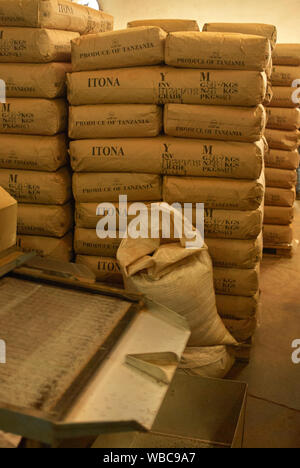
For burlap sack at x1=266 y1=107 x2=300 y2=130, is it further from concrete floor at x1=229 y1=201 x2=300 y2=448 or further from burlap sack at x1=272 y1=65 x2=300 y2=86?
concrete floor at x1=229 y1=201 x2=300 y2=448

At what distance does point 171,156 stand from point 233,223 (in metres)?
0.46

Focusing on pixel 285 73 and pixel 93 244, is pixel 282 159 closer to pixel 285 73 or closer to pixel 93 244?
pixel 285 73

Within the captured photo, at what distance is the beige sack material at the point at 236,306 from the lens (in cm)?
264

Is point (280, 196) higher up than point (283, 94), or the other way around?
point (283, 94)

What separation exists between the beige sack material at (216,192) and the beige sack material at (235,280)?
0.34 metres

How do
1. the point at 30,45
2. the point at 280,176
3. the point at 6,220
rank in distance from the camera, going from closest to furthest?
the point at 6,220
the point at 30,45
the point at 280,176

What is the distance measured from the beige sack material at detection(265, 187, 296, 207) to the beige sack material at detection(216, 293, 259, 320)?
1927 mm

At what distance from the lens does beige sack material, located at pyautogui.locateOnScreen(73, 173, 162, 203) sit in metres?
2.53

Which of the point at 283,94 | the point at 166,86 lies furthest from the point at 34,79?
the point at 283,94

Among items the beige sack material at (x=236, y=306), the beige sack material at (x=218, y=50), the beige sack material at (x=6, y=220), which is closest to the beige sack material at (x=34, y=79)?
the beige sack material at (x=218, y=50)

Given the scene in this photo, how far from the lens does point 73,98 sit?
2492mm

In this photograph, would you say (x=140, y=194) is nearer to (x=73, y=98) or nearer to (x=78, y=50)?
(x=73, y=98)

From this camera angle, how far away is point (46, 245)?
2660 mm
